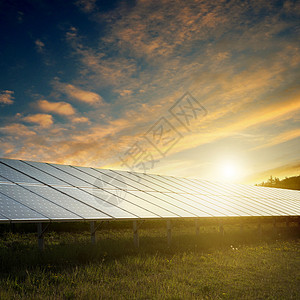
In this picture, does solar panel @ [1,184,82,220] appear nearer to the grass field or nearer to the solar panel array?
the solar panel array

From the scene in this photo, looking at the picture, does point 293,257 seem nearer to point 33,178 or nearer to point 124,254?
point 124,254

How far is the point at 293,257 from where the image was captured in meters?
20.4

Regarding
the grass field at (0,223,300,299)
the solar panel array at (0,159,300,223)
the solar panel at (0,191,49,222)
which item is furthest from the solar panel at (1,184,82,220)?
the grass field at (0,223,300,299)

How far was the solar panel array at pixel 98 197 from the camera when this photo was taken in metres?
14.3

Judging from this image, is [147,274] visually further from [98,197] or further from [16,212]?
A: [98,197]

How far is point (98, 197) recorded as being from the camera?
62.4 feet

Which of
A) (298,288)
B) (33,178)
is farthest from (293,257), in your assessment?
(33,178)

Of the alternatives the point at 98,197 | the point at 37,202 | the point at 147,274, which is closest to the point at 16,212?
the point at 37,202

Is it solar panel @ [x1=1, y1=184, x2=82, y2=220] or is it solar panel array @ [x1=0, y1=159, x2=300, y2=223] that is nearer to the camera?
solar panel @ [x1=1, y1=184, x2=82, y2=220]

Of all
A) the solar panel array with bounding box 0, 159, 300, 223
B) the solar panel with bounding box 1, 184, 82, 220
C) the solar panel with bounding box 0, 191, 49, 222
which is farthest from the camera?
the solar panel array with bounding box 0, 159, 300, 223

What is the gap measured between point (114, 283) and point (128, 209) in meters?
6.54

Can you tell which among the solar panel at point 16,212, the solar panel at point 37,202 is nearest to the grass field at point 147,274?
the solar panel at point 16,212

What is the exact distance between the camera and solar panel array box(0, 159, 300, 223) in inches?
563

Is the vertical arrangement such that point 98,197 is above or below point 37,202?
above
